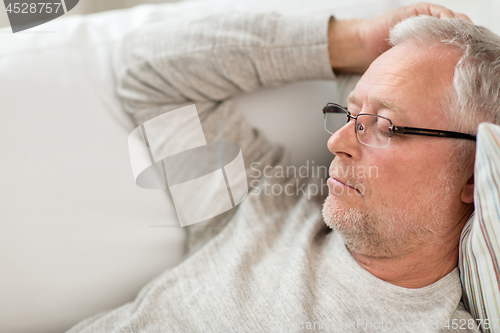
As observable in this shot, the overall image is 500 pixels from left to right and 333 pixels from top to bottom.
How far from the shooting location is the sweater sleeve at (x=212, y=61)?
3.51 feet

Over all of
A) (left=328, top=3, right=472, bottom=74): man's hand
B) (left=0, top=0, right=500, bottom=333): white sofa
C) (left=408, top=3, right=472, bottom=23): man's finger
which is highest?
(left=408, top=3, right=472, bottom=23): man's finger

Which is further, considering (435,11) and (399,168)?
(435,11)

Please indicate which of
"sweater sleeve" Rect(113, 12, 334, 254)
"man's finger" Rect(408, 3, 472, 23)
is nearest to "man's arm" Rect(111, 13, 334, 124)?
"sweater sleeve" Rect(113, 12, 334, 254)

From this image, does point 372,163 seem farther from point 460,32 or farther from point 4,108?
point 4,108

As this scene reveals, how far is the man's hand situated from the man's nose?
0.29m

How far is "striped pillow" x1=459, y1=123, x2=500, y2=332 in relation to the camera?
654mm

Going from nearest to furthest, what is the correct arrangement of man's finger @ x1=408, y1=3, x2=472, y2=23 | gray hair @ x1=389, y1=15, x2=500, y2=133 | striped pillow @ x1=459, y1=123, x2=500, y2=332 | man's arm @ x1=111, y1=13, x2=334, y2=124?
striped pillow @ x1=459, y1=123, x2=500, y2=332 → gray hair @ x1=389, y1=15, x2=500, y2=133 → man's finger @ x1=408, y1=3, x2=472, y2=23 → man's arm @ x1=111, y1=13, x2=334, y2=124

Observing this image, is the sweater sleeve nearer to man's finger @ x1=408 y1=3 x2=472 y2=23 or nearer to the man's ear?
man's finger @ x1=408 y1=3 x2=472 y2=23

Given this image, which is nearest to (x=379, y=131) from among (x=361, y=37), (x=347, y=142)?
(x=347, y=142)

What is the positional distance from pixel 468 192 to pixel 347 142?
0.94 ft

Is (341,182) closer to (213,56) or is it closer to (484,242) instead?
(484,242)

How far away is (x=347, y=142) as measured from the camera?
0.84m

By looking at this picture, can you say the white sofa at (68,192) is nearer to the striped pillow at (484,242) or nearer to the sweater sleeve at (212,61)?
the sweater sleeve at (212,61)

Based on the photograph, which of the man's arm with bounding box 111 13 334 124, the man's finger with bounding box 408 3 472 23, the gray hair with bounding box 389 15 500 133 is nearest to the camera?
the gray hair with bounding box 389 15 500 133
